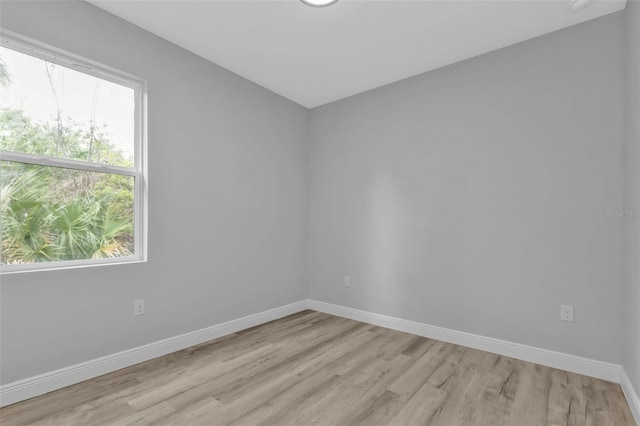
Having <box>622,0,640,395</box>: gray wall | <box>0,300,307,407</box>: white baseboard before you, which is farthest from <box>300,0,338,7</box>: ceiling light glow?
<box>0,300,307,407</box>: white baseboard

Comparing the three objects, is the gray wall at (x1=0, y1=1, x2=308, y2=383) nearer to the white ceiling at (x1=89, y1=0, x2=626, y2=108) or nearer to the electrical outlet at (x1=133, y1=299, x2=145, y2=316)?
the electrical outlet at (x1=133, y1=299, x2=145, y2=316)

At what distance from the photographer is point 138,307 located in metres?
2.52

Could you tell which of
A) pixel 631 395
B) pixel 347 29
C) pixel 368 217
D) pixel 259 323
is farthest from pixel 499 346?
pixel 347 29

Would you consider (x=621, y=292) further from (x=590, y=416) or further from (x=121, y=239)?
(x=121, y=239)

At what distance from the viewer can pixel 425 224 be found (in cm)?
321

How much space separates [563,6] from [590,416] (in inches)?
107

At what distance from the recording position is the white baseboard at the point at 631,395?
1826mm

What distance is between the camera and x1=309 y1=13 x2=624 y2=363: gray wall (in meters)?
2.36

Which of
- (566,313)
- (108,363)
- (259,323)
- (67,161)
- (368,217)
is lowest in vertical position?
(259,323)

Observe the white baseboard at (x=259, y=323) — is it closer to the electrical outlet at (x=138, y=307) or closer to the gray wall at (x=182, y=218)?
the gray wall at (x=182, y=218)

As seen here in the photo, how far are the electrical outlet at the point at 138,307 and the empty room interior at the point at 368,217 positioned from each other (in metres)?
0.05

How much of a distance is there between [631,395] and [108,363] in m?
3.50

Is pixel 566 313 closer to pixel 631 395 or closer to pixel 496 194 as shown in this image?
pixel 631 395

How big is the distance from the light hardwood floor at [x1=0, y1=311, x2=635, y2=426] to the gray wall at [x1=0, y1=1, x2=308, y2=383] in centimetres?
35
